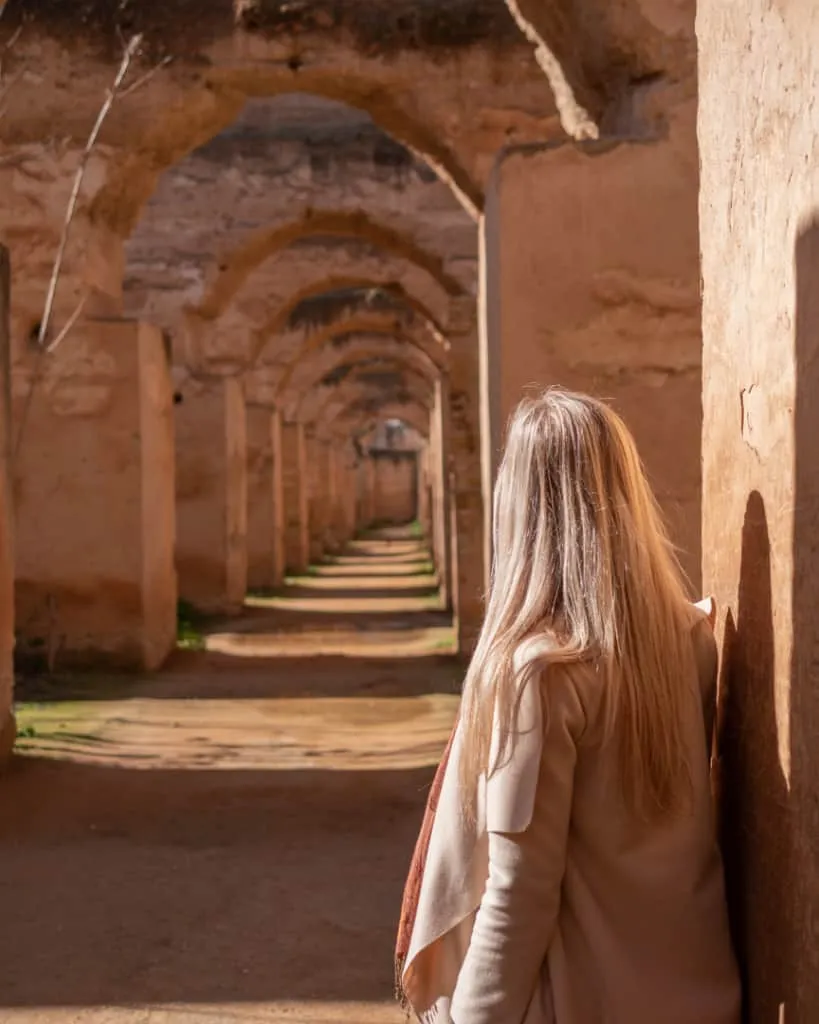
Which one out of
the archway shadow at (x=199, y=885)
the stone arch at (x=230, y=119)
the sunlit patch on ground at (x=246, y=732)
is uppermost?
the stone arch at (x=230, y=119)

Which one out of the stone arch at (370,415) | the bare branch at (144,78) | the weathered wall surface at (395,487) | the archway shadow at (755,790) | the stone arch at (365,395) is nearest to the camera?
the archway shadow at (755,790)

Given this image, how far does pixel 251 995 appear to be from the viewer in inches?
132

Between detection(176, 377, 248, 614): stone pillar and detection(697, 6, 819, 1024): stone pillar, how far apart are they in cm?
1086

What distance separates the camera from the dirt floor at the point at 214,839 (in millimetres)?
3445

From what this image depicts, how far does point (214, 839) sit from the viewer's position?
494 centimetres

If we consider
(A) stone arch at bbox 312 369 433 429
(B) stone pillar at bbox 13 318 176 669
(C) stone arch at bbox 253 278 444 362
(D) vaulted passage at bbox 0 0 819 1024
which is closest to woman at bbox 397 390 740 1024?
(D) vaulted passage at bbox 0 0 819 1024

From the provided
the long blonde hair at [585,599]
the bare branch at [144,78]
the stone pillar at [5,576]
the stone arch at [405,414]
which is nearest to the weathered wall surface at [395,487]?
the stone arch at [405,414]

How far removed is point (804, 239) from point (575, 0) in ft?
11.4

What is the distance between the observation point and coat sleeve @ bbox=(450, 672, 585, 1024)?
61.7 inches

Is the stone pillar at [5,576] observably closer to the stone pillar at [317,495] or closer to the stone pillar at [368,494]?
the stone pillar at [317,495]

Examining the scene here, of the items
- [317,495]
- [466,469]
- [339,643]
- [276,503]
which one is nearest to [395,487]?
[317,495]

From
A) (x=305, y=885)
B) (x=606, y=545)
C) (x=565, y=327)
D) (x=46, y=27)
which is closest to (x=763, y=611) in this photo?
(x=606, y=545)

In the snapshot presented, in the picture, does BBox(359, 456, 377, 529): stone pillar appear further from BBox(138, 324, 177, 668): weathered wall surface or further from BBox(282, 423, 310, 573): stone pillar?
BBox(138, 324, 177, 668): weathered wall surface

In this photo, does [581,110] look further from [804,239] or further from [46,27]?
[46,27]
